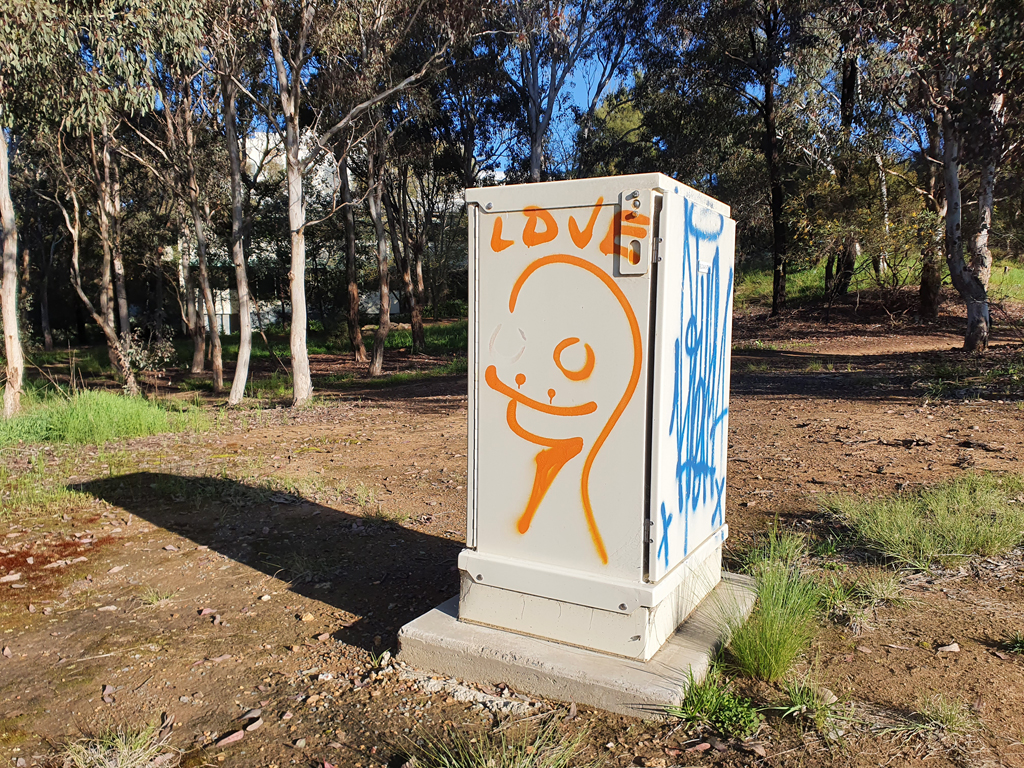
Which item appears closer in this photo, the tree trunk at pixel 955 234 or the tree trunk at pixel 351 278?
the tree trunk at pixel 955 234

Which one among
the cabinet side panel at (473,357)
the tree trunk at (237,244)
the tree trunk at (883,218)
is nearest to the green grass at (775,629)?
the cabinet side panel at (473,357)

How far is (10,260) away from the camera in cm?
1056

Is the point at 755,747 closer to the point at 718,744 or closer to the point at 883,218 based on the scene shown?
the point at 718,744

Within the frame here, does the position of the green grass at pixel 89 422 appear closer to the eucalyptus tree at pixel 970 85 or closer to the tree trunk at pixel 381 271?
the tree trunk at pixel 381 271

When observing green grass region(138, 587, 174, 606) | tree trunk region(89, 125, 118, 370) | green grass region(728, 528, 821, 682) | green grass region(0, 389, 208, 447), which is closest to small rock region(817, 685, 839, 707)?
green grass region(728, 528, 821, 682)

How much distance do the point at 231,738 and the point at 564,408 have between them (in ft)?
5.52

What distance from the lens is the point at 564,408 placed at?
2.97m

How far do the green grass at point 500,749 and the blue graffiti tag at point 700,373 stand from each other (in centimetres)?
76

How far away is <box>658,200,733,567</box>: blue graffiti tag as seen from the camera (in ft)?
9.84

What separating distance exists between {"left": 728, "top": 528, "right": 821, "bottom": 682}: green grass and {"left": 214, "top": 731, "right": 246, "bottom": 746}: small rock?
1837 mm

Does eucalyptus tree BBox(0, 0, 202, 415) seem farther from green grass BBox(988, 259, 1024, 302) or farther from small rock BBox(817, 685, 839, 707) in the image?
green grass BBox(988, 259, 1024, 302)

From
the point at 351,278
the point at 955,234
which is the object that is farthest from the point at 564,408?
the point at 351,278

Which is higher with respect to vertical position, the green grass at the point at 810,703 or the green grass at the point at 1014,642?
the green grass at the point at 1014,642

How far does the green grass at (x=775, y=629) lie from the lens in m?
2.84
